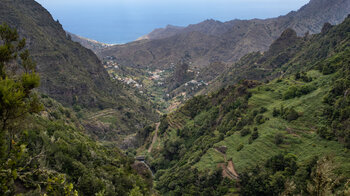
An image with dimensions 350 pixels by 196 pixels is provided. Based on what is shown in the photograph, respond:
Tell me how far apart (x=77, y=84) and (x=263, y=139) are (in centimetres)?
7481

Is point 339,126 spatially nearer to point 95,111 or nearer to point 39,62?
point 95,111

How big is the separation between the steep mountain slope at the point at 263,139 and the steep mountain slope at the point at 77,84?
24814mm

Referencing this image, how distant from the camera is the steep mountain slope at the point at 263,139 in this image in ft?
87.4

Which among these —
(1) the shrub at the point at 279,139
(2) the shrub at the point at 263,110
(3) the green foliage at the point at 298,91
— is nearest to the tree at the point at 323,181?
(1) the shrub at the point at 279,139

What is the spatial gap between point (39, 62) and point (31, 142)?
77.3 meters

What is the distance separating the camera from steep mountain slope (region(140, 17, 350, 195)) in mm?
26641

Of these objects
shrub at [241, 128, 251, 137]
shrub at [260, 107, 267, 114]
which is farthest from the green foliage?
shrub at [241, 128, 251, 137]

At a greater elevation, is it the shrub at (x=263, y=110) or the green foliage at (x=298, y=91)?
the green foliage at (x=298, y=91)

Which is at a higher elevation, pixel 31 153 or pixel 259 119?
pixel 31 153

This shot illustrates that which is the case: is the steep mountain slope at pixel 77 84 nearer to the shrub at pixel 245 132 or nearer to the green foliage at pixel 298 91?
the shrub at pixel 245 132

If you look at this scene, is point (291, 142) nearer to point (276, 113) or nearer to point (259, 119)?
point (276, 113)

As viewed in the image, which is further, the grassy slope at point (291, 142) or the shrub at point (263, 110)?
the shrub at point (263, 110)

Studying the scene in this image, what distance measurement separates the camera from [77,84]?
89.3 m

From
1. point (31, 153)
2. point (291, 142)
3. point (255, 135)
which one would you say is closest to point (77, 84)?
point (255, 135)
